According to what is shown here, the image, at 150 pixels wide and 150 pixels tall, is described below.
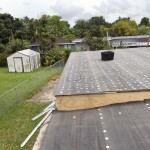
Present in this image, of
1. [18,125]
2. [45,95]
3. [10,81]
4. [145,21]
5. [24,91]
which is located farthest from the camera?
[145,21]

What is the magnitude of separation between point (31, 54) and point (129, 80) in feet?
88.5

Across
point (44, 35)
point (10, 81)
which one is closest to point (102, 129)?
point (10, 81)

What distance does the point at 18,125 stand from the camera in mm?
11141

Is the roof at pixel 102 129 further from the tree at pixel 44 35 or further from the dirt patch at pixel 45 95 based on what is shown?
the tree at pixel 44 35

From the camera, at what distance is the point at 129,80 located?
8.49 meters

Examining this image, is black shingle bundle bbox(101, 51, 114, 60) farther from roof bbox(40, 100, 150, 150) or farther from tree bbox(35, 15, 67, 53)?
tree bbox(35, 15, 67, 53)

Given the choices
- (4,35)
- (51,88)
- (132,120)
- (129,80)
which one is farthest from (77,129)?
(4,35)

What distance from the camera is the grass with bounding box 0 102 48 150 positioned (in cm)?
904

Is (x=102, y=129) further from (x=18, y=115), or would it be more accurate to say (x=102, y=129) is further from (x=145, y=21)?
(x=145, y=21)

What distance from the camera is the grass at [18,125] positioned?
9.04 metres

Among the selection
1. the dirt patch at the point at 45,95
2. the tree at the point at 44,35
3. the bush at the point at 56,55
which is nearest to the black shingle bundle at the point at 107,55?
the dirt patch at the point at 45,95

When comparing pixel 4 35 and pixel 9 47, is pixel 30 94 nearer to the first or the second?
pixel 9 47

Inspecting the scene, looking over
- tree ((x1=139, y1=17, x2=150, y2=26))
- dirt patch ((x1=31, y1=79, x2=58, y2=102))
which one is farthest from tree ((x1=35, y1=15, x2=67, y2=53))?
tree ((x1=139, y1=17, x2=150, y2=26))

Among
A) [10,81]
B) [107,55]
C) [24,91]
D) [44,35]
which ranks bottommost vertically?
[10,81]
